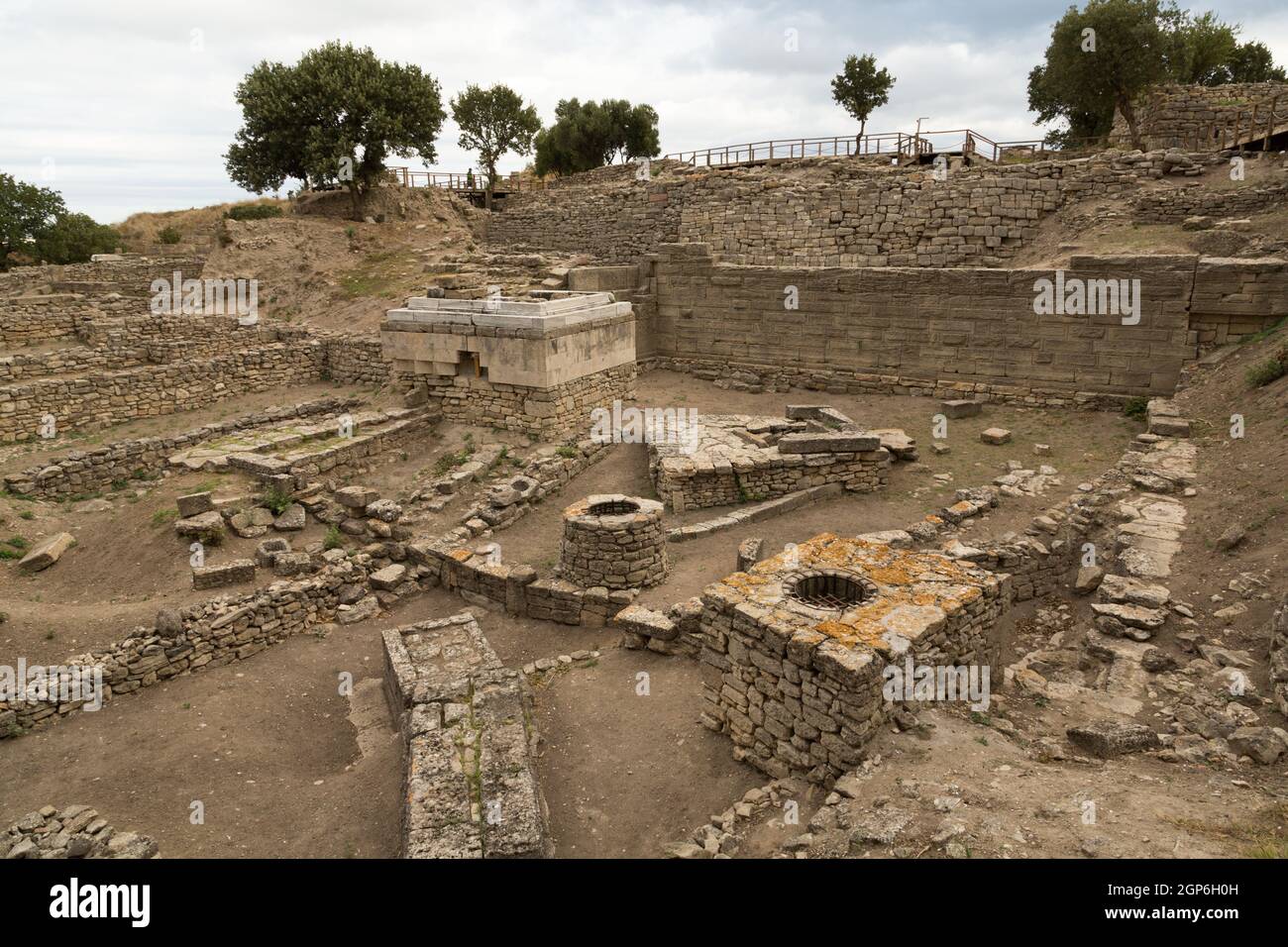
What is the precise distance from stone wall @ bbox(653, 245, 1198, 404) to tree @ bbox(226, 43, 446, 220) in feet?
52.4

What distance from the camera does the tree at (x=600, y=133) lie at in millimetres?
42594

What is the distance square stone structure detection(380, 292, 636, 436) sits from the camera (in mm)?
12914

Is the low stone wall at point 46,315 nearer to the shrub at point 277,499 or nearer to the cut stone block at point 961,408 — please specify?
the shrub at point 277,499

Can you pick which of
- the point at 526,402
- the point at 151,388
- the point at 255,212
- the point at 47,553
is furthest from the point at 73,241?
the point at 526,402

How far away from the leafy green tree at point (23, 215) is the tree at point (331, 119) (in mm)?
8052

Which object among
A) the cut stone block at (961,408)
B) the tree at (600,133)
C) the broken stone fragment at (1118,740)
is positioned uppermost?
the tree at (600,133)

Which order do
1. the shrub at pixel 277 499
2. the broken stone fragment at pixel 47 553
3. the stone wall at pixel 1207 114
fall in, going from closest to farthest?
the broken stone fragment at pixel 47 553, the shrub at pixel 277 499, the stone wall at pixel 1207 114

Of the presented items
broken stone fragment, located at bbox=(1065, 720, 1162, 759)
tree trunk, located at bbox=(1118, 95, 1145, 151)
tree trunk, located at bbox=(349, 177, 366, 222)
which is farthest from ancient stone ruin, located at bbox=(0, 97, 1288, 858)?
tree trunk, located at bbox=(349, 177, 366, 222)

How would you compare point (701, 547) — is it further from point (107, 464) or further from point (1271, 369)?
point (107, 464)

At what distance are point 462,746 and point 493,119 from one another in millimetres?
41764

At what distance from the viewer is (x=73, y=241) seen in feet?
97.6

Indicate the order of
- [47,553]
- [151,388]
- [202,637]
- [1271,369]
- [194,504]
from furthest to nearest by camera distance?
[151,388], [194,504], [1271,369], [47,553], [202,637]

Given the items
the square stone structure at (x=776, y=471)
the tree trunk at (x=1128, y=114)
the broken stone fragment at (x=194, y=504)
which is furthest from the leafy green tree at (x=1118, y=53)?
the broken stone fragment at (x=194, y=504)

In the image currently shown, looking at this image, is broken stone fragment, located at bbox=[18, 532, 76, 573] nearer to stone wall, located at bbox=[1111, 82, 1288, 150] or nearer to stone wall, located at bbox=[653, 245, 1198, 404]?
stone wall, located at bbox=[653, 245, 1198, 404]
